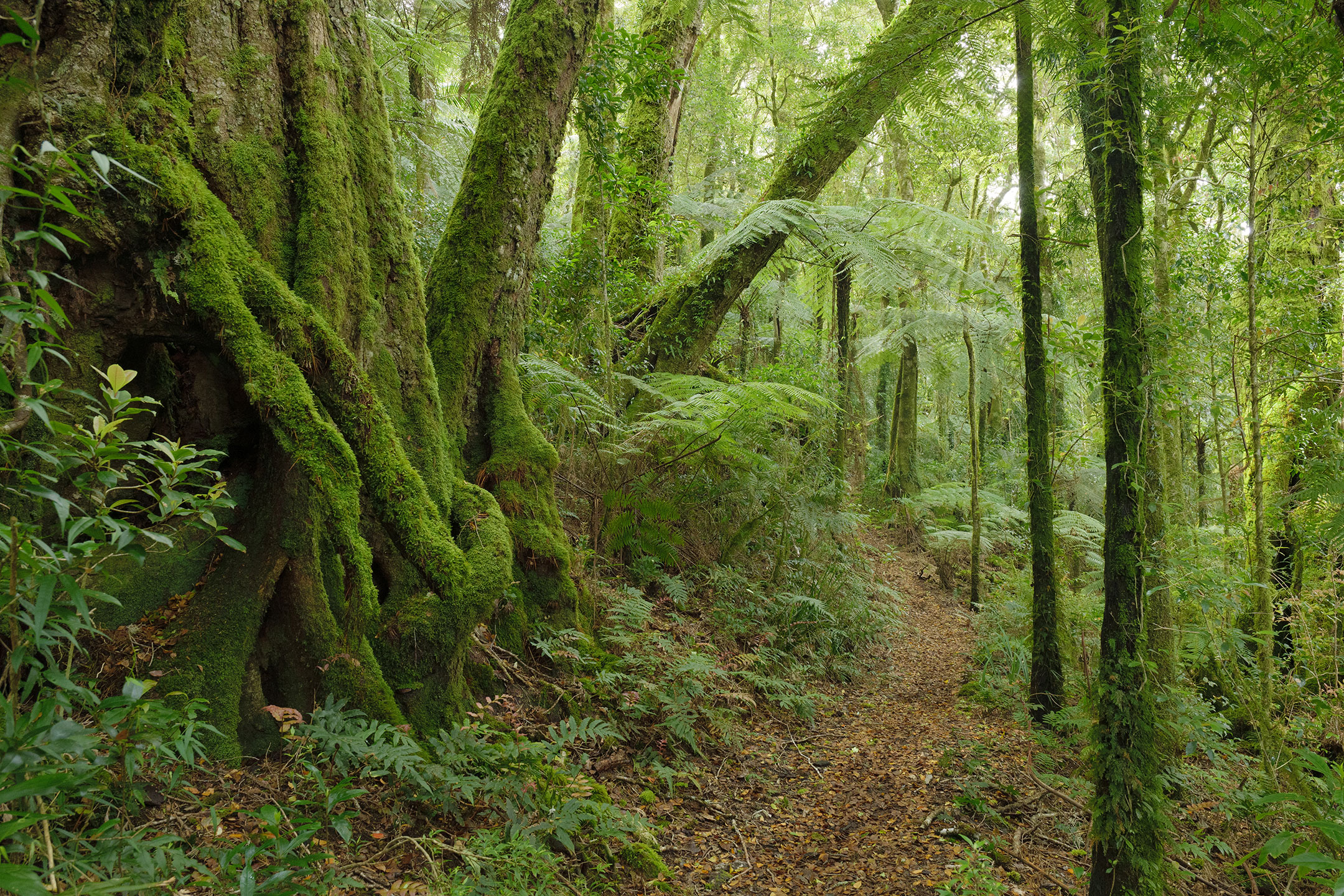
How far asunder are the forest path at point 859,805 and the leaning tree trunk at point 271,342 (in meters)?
1.58

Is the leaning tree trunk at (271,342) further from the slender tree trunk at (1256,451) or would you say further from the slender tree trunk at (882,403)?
the slender tree trunk at (882,403)

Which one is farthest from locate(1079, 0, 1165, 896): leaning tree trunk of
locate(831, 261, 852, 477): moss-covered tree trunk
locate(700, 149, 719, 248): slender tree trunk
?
locate(700, 149, 719, 248): slender tree trunk

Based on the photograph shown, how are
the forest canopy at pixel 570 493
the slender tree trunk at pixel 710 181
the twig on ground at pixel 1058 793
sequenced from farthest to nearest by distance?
1. the slender tree trunk at pixel 710 181
2. the twig on ground at pixel 1058 793
3. the forest canopy at pixel 570 493

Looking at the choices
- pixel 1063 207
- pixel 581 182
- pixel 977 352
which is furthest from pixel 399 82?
pixel 977 352

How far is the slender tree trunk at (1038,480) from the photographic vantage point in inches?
221

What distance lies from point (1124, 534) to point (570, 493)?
401 cm

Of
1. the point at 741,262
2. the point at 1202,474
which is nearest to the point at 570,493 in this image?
the point at 741,262

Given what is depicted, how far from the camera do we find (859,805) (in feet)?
13.9

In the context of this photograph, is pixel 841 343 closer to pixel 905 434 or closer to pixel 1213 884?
pixel 905 434

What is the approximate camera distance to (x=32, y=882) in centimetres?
113

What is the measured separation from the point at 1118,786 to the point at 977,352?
9.79 m

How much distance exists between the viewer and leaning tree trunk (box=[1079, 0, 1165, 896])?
115 inches

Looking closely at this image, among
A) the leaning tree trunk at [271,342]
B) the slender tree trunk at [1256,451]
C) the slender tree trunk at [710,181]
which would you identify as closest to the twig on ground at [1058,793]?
the slender tree trunk at [1256,451]

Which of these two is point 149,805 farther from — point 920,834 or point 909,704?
point 909,704
